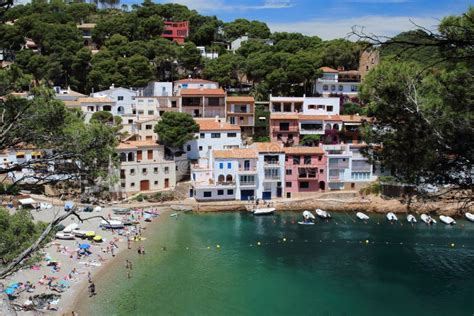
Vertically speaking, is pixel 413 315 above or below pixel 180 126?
below

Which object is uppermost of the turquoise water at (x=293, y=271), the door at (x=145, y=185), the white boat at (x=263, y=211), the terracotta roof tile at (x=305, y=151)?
the terracotta roof tile at (x=305, y=151)

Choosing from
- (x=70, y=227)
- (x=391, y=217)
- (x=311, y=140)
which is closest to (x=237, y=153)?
(x=311, y=140)

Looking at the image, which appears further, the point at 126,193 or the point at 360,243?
the point at 126,193

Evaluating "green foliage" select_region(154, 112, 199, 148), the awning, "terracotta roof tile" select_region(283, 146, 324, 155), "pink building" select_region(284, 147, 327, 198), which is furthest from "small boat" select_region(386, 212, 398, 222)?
the awning

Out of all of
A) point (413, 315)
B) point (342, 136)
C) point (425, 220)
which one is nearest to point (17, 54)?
point (342, 136)

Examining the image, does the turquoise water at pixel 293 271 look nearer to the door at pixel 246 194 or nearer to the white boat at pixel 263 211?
the white boat at pixel 263 211

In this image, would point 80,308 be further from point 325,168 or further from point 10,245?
point 325,168

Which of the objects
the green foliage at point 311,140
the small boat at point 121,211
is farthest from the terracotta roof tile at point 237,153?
the small boat at point 121,211
